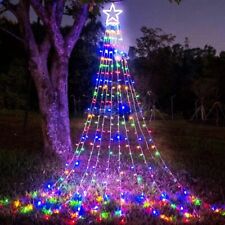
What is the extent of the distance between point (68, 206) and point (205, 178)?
3551mm

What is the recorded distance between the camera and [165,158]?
519 inches

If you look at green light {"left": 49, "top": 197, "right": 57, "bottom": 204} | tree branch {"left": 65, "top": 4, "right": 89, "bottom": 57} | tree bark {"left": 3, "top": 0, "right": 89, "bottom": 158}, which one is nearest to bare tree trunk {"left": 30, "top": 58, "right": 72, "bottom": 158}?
tree bark {"left": 3, "top": 0, "right": 89, "bottom": 158}

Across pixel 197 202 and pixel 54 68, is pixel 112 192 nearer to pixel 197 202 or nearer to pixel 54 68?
pixel 197 202

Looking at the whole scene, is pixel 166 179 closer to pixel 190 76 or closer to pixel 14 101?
pixel 14 101

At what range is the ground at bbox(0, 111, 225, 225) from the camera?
8.98 metres

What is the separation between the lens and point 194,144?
16734 mm

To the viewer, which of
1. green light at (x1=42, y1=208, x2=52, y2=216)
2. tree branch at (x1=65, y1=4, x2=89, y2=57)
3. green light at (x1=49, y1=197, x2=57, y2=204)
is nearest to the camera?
green light at (x1=42, y1=208, x2=52, y2=216)

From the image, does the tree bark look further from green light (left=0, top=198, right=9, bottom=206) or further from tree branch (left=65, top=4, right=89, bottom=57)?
green light (left=0, top=198, right=9, bottom=206)

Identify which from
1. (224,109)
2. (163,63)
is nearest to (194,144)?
(224,109)

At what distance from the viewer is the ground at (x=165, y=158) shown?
8984 millimetres

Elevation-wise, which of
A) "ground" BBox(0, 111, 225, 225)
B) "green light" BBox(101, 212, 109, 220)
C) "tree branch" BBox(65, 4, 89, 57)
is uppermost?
"tree branch" BBox(65, 4, 89, 57)

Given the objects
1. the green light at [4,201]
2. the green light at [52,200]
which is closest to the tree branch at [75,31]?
the green light at [52,200]

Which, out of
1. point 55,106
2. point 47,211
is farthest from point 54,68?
point 47,211

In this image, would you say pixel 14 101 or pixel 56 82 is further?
pixel 14 101
